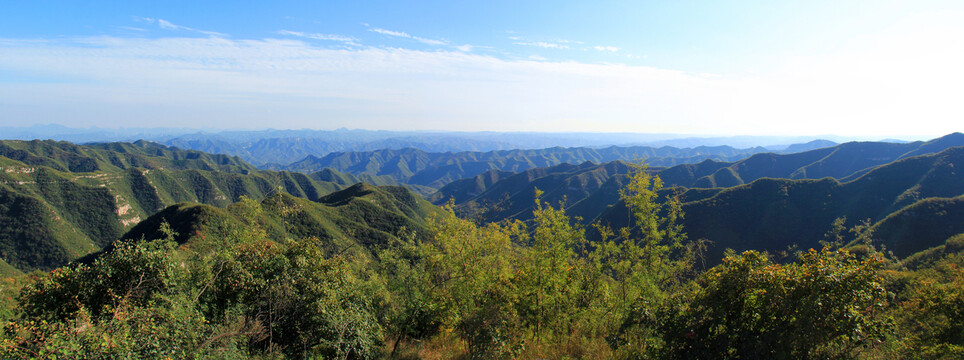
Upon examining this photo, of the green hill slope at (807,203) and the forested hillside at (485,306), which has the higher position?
the forested hillside at (485,306)

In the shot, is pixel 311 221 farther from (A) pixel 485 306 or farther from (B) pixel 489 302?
(A) pixel 485 306

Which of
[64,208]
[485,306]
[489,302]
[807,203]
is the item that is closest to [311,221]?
[489,302]

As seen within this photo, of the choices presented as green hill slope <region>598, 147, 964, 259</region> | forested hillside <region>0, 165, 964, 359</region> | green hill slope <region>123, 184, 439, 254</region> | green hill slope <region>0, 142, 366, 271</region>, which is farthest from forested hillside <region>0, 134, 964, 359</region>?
green hill slope <region>598, 147, 964, 259</region>

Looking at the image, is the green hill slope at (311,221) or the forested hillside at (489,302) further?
the green hill slope at (311,221)

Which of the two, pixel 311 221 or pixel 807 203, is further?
pixel 807 203

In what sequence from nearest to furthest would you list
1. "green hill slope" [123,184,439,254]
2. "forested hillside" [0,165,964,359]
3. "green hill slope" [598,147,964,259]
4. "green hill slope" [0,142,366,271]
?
"forested hillside" [0,165,964,359] < "green hill slope" [123,184,439,254] < "green hill slope" [0,142,366,271] < "green hill slope" [598,147,964,259]

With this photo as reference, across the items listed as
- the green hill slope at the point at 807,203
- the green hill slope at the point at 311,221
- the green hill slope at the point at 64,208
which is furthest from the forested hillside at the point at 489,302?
the green hill slope at the point at 807,203

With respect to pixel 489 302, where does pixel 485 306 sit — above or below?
above

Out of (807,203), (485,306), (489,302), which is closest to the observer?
(485,306)

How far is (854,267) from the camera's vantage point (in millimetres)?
8656

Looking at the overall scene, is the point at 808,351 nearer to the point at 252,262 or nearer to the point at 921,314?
the point at 921,314

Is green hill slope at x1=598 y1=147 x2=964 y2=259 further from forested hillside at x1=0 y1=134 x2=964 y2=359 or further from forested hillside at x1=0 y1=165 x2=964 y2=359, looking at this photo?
forested hillside at x1=0 y1=165 x2=964 y2=359

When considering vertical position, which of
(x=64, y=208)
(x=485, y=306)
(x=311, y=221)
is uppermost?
(x=485, y=306)

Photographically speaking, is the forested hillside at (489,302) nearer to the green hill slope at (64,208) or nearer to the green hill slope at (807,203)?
the green hill slope at (64,208)
